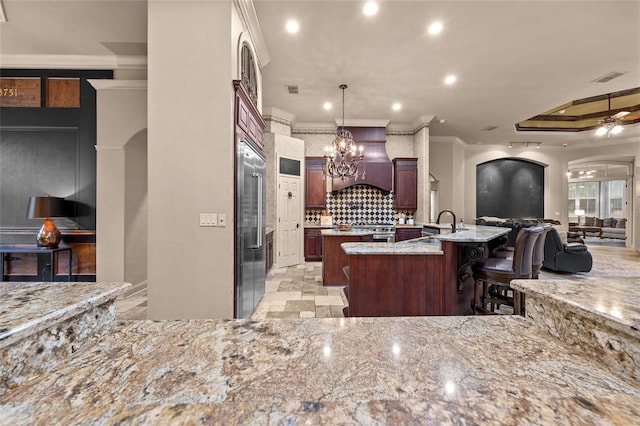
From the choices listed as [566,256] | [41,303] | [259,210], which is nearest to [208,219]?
[259,210]

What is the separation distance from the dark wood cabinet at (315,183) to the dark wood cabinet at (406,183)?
6.06ft

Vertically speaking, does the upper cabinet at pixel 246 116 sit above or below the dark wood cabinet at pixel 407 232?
above

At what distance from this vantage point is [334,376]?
642mm

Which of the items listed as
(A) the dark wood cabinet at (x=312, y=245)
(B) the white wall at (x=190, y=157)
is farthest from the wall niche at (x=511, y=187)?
(B) the white wall at (x=190, y=157)

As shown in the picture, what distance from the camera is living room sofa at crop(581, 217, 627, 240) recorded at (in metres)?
11.3

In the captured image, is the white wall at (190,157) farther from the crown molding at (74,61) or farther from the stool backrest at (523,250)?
the stool backrest at (523,250)

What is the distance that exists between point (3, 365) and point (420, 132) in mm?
7265

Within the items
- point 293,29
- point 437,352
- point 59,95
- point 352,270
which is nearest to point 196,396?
point 437,352

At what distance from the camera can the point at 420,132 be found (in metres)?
6.74

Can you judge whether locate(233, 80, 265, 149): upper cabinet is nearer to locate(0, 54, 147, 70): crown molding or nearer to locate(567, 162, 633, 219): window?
locate(0, 54, 147, 70): crown molding

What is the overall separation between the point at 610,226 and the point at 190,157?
1702cm

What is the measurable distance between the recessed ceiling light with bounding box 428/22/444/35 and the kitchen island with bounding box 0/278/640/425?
11.5 feet

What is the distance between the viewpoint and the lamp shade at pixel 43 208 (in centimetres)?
354

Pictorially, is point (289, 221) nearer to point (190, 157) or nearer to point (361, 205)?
point (361, 205)
